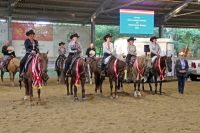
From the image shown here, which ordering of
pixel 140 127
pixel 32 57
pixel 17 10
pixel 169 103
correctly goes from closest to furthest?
1. pixel 140 127
2. pixel 32 57
3. pixel 169 103
4. pixel 17 10

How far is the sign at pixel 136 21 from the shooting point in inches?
946

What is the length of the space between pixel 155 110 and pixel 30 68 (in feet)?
12.7

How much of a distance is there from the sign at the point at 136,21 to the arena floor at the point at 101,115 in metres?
10.3

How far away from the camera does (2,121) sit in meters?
9.17

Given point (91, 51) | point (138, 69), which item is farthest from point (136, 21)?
point (138, 69)

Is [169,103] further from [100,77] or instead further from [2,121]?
[2,121]

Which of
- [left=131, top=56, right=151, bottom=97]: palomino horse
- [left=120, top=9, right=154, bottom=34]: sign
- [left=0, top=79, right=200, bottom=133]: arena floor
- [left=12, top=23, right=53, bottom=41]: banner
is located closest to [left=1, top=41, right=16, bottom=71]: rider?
[left=0, top=79, right=200, bottom=133]: arena floor

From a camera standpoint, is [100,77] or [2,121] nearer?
[2,121]

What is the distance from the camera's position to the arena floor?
27.4ft

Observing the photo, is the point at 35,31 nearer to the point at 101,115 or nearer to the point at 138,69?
the point at 138,69

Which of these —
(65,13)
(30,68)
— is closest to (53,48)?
(65,13)

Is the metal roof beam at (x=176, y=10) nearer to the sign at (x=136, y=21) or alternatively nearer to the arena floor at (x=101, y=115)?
the sign at (x=136, y=21)

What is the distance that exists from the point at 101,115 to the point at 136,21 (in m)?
15.0

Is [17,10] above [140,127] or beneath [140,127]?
above
